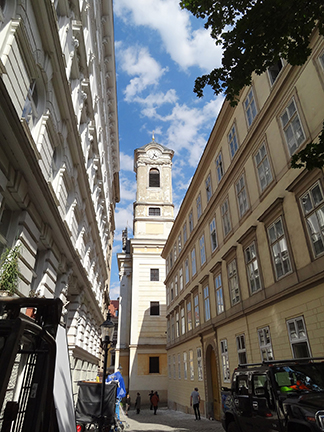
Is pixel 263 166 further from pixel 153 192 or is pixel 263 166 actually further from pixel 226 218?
pixel 153 192

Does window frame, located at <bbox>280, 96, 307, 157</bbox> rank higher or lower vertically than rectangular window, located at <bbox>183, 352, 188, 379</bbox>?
higher

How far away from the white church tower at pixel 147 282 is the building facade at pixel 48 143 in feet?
64.0

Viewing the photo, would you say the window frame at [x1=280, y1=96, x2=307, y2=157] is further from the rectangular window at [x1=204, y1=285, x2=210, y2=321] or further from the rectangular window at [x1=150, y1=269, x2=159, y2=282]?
the rectangular window at [x1=150, y1=269, x2=159, y2=282]

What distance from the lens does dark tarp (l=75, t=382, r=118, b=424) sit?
1154cm

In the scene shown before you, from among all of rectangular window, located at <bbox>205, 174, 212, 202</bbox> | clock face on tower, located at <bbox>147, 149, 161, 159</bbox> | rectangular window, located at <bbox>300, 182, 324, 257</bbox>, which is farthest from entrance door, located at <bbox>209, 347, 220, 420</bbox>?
clock face on tower, located at <bbox>147, 149, 161, 159</bbox>

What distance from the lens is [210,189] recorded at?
20969 millimetres

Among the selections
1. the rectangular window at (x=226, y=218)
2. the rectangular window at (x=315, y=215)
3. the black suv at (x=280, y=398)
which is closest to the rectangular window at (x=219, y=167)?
the rectangular window at (x=226, y=218)

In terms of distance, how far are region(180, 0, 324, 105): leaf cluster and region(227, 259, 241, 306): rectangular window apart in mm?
10633

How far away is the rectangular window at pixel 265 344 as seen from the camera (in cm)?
1187

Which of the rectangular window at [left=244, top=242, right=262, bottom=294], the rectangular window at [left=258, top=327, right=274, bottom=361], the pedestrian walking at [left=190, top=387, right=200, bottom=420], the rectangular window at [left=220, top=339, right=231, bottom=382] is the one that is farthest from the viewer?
the pedestrian walking at [left=190, top=387, right=200, bottom=420]

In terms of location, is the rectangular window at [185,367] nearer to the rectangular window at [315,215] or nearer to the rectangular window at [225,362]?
the rectangular window at [225,362]

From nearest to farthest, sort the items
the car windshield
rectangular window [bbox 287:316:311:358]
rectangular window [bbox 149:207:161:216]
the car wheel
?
the car windshield → the car wheel → rectangular window [bbox 287:316:311:358] → rectangular window [bbox 149:207:161:216]

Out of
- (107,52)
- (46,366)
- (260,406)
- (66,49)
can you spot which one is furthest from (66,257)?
(107,52)

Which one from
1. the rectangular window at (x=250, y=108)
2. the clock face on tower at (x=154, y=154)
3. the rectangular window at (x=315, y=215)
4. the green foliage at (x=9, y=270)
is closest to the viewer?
the green foliage at (x=9, y=270)
